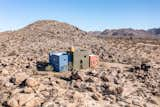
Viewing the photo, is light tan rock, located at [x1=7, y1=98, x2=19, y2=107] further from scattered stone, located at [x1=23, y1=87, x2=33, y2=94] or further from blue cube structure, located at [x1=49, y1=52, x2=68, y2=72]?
blue cube structure, located at [x1=49, y1=52, x2=68, y2=72]

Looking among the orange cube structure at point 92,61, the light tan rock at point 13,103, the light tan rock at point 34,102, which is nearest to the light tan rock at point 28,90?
the light tan rock at point 34,102

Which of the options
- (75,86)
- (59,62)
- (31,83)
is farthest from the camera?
(59,62)

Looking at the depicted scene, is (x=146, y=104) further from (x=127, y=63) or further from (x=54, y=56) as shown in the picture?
(x=127, y=63)

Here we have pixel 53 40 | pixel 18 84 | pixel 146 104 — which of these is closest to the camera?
pixel 146 104

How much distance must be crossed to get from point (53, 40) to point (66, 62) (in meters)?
20.6

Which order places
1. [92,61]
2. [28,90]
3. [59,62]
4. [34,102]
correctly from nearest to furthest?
[34,102] → [28,90] → [59,62] → [92,61]

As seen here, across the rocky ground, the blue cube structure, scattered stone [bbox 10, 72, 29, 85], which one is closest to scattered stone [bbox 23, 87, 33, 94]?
the rocky ground

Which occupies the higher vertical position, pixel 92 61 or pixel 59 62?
pixel 59 62

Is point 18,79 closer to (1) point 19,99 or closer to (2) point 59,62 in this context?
(1) point 19,99

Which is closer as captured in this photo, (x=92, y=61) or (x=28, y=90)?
(x=28, y=90)

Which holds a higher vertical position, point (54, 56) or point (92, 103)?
point (54, 56)

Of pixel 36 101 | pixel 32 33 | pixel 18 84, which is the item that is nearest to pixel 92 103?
pixel 36 101

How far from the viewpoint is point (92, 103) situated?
22469mm

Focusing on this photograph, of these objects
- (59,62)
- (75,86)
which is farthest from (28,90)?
(59,62)
